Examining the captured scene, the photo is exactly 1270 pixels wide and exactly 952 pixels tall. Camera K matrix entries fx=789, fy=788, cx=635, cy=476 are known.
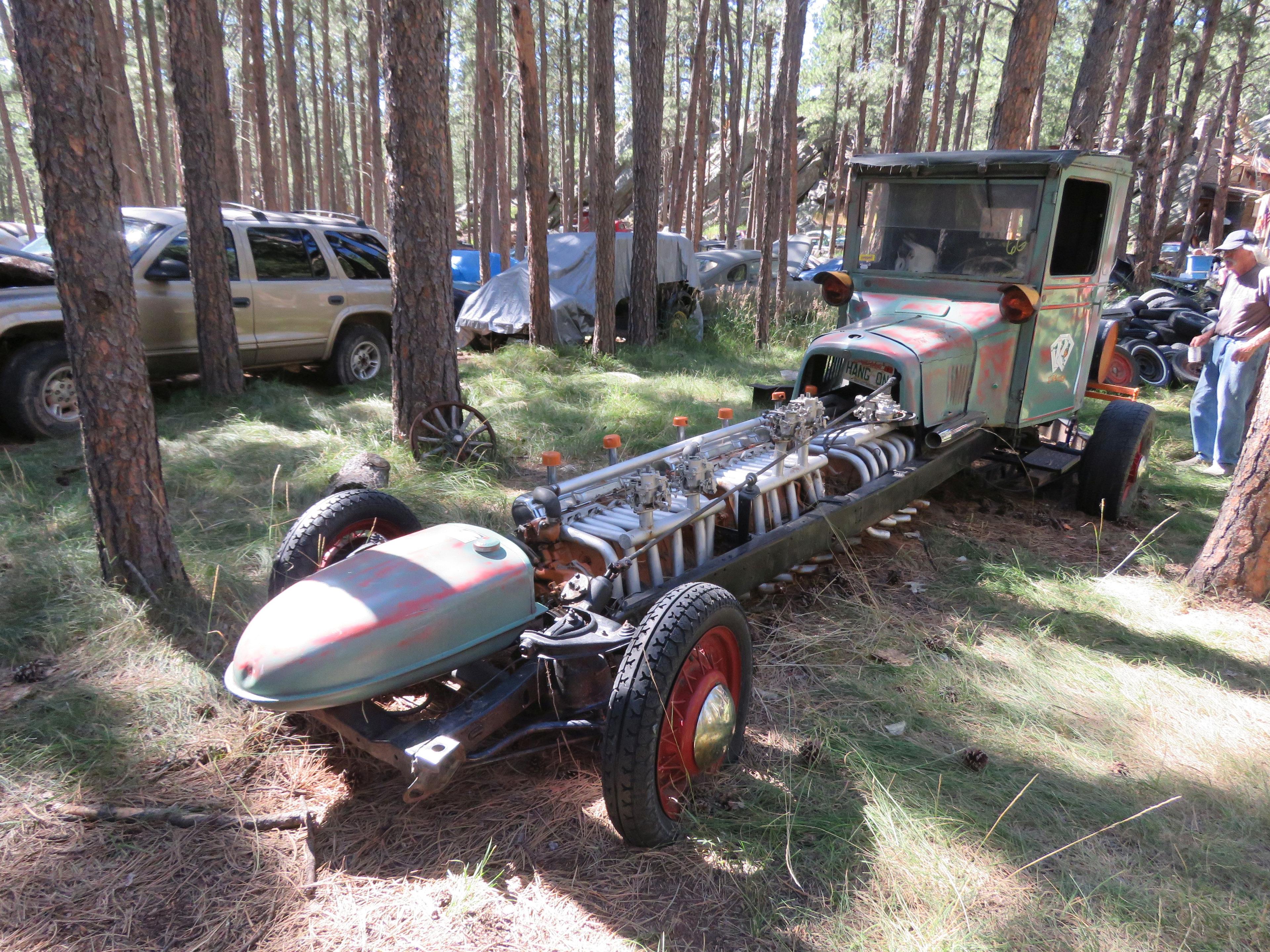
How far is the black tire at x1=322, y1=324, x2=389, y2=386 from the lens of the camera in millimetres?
8672

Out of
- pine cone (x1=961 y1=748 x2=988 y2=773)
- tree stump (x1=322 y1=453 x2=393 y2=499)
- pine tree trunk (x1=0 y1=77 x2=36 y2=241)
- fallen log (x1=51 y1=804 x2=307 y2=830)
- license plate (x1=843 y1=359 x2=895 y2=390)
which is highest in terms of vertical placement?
pine tree trunk (x1=0 y1=77 x2=36 y2=241)

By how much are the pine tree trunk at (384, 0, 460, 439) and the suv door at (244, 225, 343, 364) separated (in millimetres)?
2778

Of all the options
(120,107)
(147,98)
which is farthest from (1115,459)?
(147,98)

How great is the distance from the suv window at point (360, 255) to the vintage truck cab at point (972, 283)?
5.51m

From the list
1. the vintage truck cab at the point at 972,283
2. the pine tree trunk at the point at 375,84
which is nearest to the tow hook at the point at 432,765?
the vintage truck cab at the point at 972,283

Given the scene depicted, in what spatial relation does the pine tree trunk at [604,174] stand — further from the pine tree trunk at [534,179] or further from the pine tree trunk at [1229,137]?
the pine tree trunk at [1229,137]

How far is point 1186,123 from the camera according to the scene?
15398 millimetres

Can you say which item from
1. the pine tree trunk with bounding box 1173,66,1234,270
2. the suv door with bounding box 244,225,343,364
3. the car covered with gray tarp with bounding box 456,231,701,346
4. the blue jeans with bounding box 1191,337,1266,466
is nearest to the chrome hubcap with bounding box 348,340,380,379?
the suv door with bounding box 244,225,343,364

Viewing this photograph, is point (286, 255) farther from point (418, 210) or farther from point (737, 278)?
point (737, 278)

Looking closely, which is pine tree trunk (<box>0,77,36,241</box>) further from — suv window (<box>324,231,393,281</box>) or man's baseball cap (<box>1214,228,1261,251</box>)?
man's baseball cap (<box>1214,228,1261,251</box>)

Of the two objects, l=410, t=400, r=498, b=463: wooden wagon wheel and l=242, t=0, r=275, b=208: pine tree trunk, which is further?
l=242, t=0, r=275, b=208: pine tree trunk

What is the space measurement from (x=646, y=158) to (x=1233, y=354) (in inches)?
275

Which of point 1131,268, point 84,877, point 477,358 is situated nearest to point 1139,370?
point 1131,268

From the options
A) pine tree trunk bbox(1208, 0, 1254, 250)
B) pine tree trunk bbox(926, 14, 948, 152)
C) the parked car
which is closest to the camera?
the parked car
